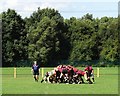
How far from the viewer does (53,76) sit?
32594 millimetres

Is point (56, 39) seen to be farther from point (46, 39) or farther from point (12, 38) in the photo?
point (12, 38)

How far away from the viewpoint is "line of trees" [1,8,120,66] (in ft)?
297

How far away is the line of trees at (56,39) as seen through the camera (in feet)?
297

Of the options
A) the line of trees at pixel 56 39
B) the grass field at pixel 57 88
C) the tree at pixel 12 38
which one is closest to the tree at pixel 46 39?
the line of trees at pixel 56 39

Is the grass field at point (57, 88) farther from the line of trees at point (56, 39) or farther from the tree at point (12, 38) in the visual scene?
the line of trees at point (56, 39)

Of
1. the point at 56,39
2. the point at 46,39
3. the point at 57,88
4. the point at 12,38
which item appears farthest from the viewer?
the point at 12,38

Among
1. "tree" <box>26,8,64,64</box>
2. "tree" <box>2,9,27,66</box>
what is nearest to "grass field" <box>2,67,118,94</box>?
"tree" <box>2,9,27,66</box>

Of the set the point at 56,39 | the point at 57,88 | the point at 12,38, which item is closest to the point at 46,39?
the point at 56,39

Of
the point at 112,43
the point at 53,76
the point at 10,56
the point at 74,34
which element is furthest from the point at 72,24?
the point at 53,76

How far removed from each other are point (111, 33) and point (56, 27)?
11403mm

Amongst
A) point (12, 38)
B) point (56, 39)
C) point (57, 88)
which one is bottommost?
point (57, 88)

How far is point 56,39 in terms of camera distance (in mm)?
92250

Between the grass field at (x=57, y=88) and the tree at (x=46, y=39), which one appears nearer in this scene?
the grass field at (x=57, y=88)

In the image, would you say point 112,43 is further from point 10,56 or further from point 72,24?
point 10,56
